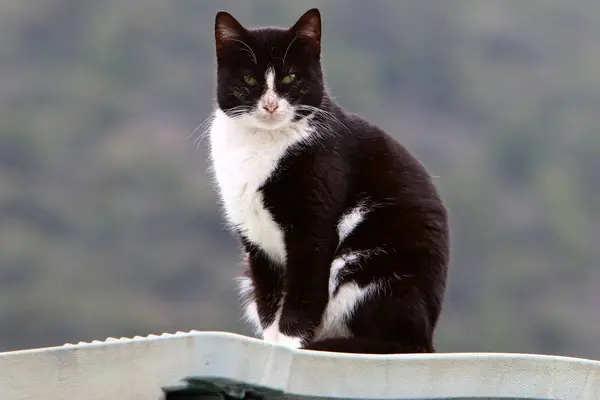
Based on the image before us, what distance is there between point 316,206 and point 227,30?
2.25ft

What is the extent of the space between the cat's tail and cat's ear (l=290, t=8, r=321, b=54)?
1.02 m

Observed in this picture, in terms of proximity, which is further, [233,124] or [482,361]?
[233,124]

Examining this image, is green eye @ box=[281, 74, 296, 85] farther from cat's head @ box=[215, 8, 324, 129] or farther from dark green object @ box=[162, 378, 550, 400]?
dark green object @ box=[162, 378, 550, 400]

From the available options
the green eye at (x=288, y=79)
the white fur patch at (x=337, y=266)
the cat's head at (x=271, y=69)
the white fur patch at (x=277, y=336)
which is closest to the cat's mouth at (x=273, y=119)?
the cat's head at (x=271, y=69)

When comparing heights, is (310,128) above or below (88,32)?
above

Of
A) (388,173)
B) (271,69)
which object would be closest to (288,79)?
(271,69)

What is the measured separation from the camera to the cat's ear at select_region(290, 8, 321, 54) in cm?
454

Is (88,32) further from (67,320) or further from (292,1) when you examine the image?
(67,320)

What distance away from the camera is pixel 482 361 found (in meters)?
3.16

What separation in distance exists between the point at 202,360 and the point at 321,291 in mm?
1486

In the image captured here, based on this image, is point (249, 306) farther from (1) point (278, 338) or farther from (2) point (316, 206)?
(2) point (316, 206)

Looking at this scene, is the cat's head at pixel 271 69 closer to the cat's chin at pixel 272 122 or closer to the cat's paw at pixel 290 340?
the cat's chin at pixel 272 122

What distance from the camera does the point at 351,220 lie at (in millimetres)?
4375

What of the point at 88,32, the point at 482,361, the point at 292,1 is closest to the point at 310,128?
the point at 482,361
